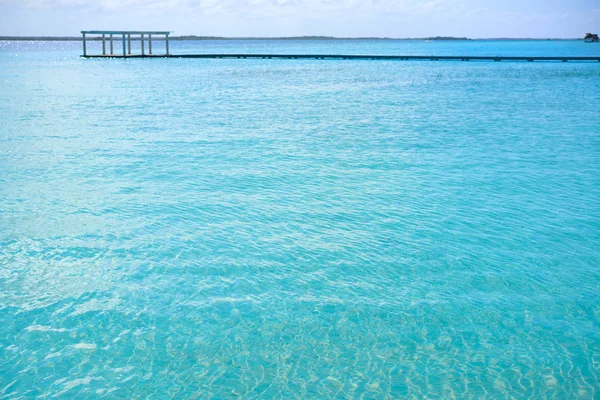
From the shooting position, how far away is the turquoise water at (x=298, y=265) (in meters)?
6.41

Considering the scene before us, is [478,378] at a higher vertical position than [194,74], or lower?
lower

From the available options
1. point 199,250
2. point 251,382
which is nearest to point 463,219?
point 199,250

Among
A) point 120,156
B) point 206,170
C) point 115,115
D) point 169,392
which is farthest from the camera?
point 115,115

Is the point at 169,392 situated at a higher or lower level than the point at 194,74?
lower

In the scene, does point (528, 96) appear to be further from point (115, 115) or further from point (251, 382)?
point (251, 382)

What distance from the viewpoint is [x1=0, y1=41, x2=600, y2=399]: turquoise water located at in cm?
641

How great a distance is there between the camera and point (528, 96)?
117ft

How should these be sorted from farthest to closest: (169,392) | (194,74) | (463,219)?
(194,74) < (463,219) < (169,392)

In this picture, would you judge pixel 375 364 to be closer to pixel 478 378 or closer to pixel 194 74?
pixel 478 378

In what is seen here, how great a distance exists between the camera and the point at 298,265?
9297 millimetres

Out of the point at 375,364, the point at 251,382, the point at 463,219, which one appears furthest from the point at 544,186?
the point at 251,382

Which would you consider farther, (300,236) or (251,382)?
(300,236)

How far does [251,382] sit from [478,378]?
8.91 ft

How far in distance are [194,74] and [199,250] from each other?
158 ft
